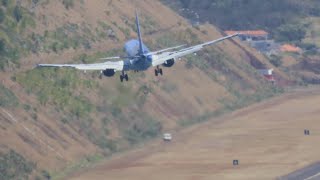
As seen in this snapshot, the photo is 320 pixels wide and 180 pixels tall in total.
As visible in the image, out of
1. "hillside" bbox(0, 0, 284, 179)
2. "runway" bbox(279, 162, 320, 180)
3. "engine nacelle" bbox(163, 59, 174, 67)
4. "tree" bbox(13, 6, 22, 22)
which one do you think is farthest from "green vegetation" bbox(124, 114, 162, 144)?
"runway" bbox(279, 162, 320, 180)

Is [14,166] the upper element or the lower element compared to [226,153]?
lower

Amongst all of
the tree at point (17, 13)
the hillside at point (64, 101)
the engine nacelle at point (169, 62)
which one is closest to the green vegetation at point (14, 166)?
the hillside at point (64, 101)

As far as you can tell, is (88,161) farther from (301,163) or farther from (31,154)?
(301,163)

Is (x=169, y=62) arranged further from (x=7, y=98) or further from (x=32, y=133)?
(x=7, y=98)

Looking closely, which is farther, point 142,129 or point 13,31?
point 13,31

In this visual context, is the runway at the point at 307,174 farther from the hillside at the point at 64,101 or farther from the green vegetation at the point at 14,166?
the green vegetation at the point at 14,166

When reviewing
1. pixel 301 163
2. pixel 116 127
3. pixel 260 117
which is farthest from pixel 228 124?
pixel 301 163

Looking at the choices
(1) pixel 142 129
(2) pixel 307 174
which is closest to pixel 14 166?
(2) pixel 307 174
